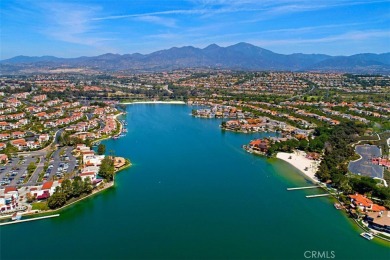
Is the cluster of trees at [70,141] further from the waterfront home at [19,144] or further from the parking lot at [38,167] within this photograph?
the waterfront home at [19,144]

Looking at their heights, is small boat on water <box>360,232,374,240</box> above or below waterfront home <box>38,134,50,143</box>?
below

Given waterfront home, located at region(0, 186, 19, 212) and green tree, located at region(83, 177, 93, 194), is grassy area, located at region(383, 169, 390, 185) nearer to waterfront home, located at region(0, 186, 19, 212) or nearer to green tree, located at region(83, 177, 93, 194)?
green tree, located at region(83, 177, 93, 194)

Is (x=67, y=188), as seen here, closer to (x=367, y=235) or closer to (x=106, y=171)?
(x=106, y=171)

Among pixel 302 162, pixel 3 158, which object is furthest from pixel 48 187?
pixel 302 162

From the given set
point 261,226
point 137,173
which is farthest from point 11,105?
point 261,226

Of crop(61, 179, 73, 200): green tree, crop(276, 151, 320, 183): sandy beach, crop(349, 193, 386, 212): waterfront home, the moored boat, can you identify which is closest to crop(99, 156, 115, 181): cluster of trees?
crop(61, 179, 73, 200): green tree
